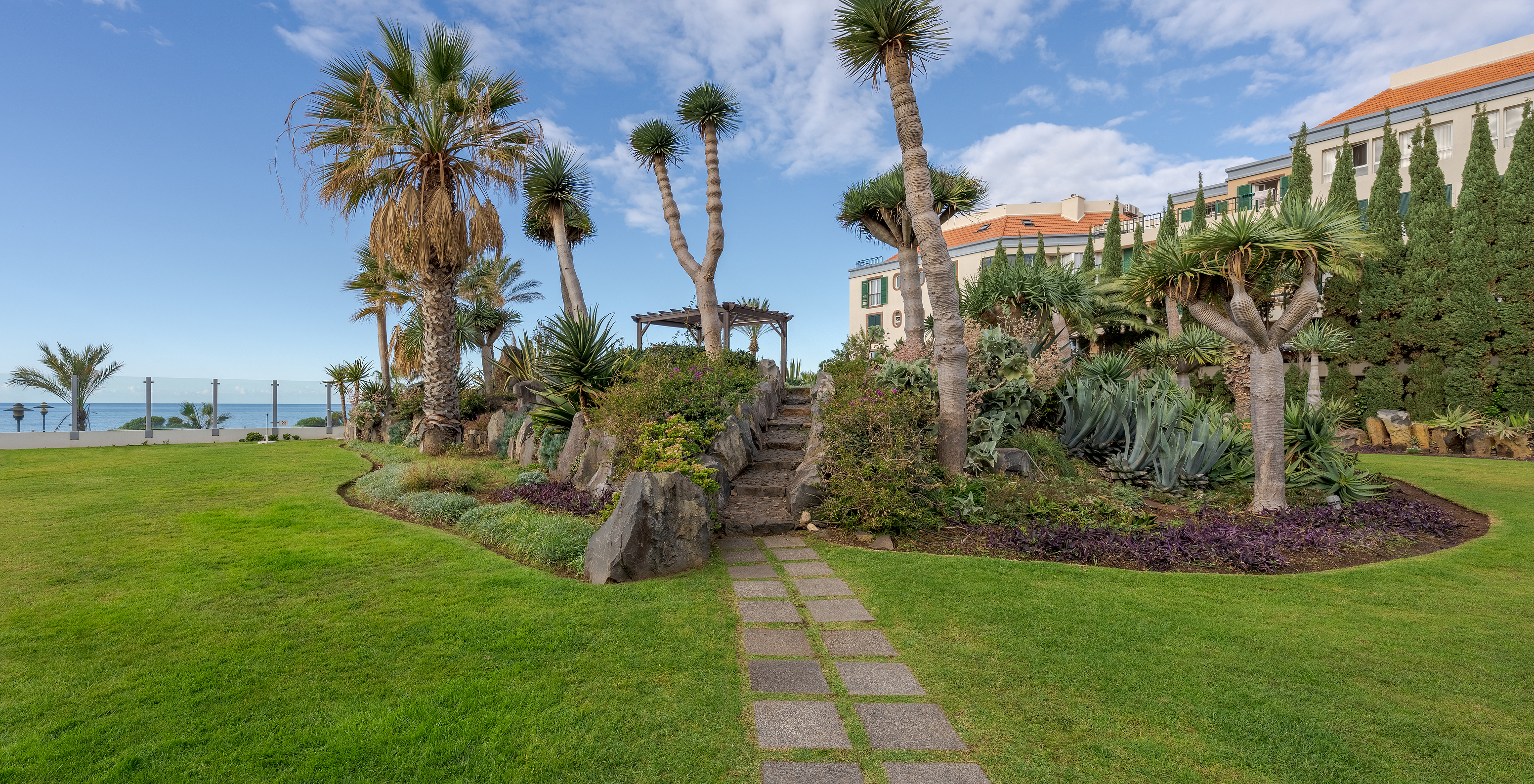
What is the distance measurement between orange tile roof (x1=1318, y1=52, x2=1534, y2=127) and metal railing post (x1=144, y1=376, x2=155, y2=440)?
37541 mm

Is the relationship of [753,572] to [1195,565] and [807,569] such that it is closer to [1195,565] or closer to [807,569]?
[807,569]

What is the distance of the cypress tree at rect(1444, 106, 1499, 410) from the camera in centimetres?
1552

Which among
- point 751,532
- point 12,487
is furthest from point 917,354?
point 12,487

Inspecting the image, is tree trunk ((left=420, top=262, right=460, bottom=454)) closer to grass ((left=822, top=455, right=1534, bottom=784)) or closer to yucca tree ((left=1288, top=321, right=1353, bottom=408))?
grass ((left=822, top=455, right=1534, bottom=784))

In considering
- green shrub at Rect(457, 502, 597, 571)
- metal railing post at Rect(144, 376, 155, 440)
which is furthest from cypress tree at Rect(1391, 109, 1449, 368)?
metal railing post at Rect(144, 376, 155, 440)

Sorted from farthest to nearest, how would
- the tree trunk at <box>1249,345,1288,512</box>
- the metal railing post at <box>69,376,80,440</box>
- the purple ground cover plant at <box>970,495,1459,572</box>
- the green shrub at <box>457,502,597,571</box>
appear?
the metal railing post at <box>69,376,80,440</box> < the tree trunk at <box>1249,345,1288,512</box> < the purple ground cover plant at <box>970,495,1459,572</box> < the green shrub at <box>457,502,597,571</box>

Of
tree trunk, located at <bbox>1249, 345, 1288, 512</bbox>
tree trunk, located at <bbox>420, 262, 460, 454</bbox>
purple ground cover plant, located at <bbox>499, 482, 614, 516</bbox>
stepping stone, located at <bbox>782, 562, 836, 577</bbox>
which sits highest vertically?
tree trunk, located at <bbox>420, 262, 460, 454</bbox>

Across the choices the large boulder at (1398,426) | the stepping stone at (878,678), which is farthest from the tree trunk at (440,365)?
the large boulder at (1398,426)

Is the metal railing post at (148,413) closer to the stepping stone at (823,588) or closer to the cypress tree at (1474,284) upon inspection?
the stepping stone at (823,588)

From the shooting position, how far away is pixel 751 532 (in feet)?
20.8

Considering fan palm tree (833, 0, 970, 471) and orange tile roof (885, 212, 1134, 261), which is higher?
orange tile roof (885, 212, 1134, 261)

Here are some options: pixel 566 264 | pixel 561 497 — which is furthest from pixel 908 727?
pixel 566 264

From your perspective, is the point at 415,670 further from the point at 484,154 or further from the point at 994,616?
the point at 484,154

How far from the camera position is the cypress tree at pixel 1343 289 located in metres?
17.7
